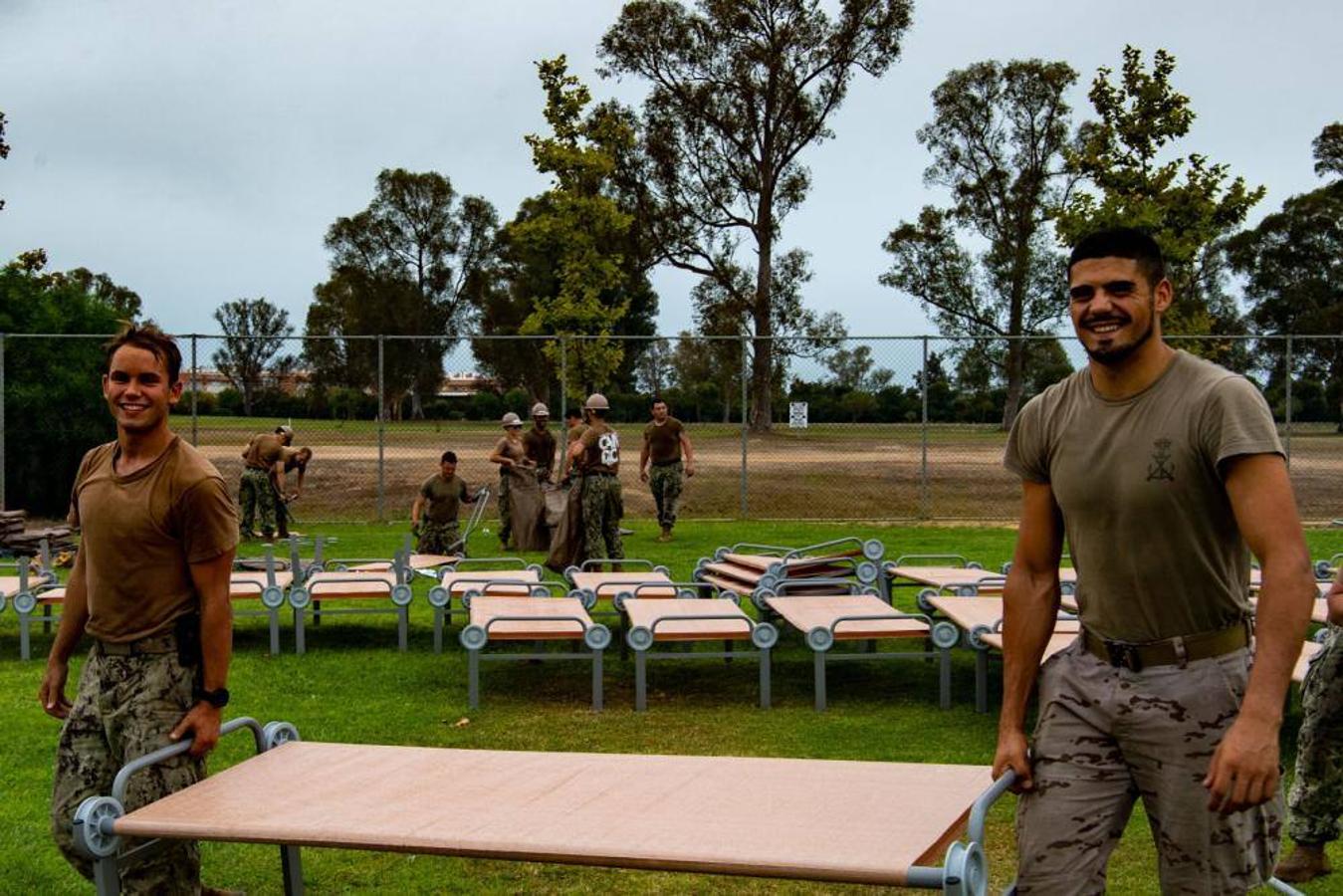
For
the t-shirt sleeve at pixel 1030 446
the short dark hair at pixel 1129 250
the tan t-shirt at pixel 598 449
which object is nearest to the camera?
the short dark hair at pixel 1129 250

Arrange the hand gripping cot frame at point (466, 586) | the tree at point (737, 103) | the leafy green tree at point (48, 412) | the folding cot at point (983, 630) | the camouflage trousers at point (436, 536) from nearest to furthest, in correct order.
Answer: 1. the folding cot at point (983, 630)
2. the hand gripping cot frame at point (466, 586)
3. the camouflage trousers at point (436, 536)
4. the leafy green tree at point (48, 412)
5. the tree at point (737, 103)

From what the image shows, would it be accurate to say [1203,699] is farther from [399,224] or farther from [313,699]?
[399,224]

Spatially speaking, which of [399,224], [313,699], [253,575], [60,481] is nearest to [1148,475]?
[313,699]

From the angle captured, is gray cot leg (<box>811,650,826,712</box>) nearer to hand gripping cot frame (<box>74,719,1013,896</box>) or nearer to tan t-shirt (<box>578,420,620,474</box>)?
hand gripping cot frame (<box>74,719,1013,896</box>)

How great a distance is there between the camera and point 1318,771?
5.10 m

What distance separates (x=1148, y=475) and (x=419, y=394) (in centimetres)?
2349

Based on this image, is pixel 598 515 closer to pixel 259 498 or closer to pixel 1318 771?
pixel 259 498

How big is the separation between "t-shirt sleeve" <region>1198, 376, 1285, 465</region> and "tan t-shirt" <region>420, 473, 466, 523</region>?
1169 centimetres

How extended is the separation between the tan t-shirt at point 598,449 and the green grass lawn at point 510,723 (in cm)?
280

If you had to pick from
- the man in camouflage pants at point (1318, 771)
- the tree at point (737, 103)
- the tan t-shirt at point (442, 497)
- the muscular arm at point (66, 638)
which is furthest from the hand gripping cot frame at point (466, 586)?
the tree at point (737, 103)

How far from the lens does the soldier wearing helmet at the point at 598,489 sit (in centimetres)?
1403

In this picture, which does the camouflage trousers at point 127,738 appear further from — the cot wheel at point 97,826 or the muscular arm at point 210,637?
the cot wheel at point 97,826

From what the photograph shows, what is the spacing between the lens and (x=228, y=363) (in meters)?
22.7

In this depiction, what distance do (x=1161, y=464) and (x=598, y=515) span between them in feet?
36.4
